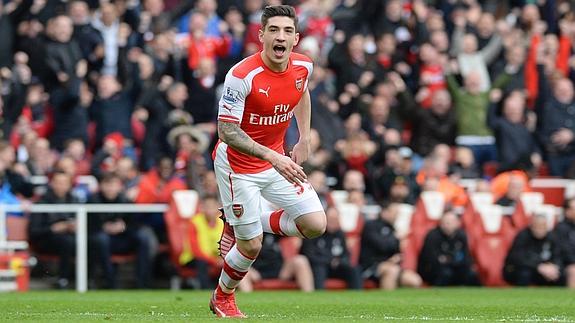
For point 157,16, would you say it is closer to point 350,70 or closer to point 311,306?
point 350,70

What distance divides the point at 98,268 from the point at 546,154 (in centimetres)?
713

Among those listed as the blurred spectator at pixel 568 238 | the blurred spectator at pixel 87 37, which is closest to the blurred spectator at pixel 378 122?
the blurred spectator at pixel 568 238

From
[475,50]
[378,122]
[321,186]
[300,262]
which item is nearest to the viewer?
[300,262]

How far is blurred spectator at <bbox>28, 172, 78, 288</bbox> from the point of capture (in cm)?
1742

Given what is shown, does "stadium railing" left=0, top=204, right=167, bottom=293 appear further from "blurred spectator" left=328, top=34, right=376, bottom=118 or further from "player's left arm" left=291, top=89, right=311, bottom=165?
"player's left arm" left=291, top=89, right=311, bottom=165

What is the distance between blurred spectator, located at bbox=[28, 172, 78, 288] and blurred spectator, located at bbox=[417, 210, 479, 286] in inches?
178

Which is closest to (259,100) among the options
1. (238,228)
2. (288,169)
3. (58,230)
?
(288,169)

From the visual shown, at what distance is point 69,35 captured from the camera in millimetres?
19719

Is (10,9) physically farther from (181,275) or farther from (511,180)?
(511,180)

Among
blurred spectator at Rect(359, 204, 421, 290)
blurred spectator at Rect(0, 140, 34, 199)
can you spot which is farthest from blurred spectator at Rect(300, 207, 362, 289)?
blurred spectator at Rect(0, 140, 34, 199)

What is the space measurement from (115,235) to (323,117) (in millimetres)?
3817

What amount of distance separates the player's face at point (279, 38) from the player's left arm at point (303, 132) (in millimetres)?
604

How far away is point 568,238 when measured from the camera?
19.0 m

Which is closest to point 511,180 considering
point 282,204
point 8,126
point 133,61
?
point 133,61
